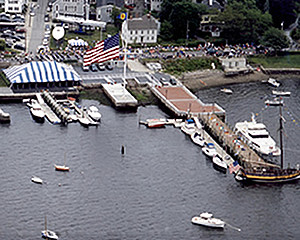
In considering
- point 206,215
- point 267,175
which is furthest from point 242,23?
point 206,215

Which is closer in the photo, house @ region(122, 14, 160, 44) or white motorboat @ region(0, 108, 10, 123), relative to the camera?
white motorboat @ region(0, 108, 10, 123)

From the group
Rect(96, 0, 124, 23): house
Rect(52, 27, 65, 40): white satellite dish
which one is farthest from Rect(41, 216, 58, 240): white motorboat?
Rect(96, 0, 124, 23): house

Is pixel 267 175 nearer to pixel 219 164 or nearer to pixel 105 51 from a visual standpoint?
pixel 219 164

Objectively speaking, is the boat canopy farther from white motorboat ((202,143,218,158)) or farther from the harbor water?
white motorboat ((202,143,218,158))

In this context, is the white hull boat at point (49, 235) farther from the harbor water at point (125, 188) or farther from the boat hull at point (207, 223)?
the boat hull at point (207, 223)

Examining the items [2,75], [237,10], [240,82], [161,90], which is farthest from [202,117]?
[237,10]

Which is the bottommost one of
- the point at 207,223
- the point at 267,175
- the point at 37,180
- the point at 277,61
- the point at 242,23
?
the point at 207,223
